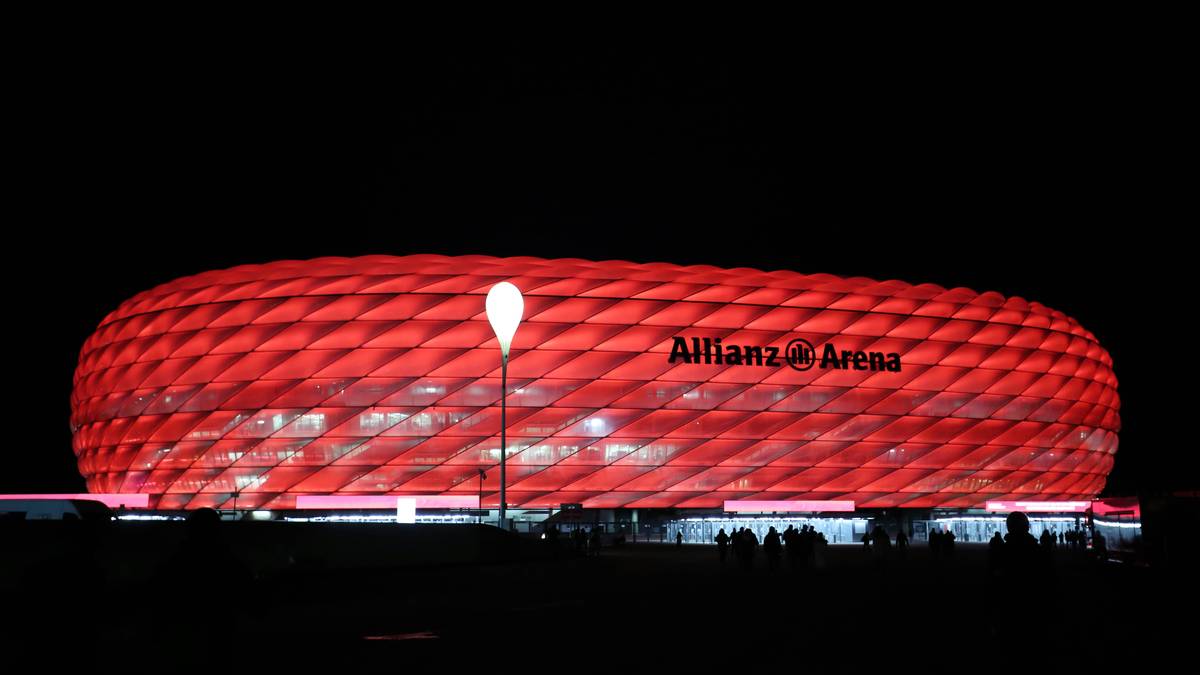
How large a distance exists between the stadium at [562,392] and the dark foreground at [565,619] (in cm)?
3199

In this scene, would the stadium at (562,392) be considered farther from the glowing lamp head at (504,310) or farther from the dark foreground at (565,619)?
the dark foreground at (565,619)

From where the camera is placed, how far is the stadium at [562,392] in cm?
5572

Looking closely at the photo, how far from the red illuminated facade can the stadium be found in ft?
0.38

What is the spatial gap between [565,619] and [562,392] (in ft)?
136

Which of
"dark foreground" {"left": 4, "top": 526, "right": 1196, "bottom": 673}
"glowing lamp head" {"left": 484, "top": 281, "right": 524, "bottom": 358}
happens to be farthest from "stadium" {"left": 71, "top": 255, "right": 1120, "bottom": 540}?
"dark foreground" {"left": 4, "top": 526, "right": 1196, "bottom": 673}

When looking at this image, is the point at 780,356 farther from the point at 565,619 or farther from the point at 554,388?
the point at 565,619

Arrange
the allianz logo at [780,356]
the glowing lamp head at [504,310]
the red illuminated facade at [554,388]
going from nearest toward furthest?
1. the glowing lamp head at [504,310]
2. the red illuminated facade at [554,388]
3. the allianz logo at [780,356]

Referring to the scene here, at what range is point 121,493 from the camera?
60750 mm

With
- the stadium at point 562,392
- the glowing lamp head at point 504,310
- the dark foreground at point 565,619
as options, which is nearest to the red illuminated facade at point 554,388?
the stadium at point 562,392

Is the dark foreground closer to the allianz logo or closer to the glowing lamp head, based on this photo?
the glowing lamp head

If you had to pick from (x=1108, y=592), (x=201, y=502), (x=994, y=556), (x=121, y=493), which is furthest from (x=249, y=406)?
(x=994, y=556)

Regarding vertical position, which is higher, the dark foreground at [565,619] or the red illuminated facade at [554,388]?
the red illuminated facade at [554,388]

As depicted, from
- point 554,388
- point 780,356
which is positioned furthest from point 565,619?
point 780,356

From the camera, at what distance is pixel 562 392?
56.1 m
